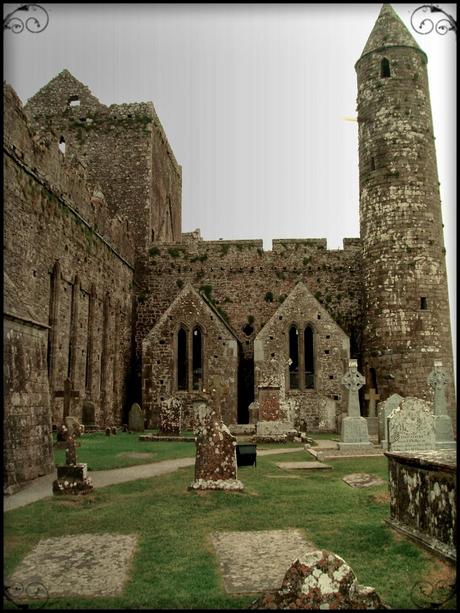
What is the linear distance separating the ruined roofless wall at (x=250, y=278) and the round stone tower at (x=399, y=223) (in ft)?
4.99

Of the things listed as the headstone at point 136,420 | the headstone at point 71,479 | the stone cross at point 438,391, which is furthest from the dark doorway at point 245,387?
the headstone at point 71,479

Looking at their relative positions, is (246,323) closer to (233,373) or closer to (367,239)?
(233,373)

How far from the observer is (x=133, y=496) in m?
8.85

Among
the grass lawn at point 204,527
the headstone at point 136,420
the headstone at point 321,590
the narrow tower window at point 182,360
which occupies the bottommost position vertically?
the headstone at point 136,420

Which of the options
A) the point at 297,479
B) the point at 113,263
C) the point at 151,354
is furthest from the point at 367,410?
the point at 297,479

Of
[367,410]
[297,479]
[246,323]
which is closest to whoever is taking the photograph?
[297,479]

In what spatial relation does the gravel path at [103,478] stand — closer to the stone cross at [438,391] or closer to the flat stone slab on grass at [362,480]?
the flat stone slab on grass at [362,480]

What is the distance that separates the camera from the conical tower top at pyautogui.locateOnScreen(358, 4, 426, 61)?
24594 mm

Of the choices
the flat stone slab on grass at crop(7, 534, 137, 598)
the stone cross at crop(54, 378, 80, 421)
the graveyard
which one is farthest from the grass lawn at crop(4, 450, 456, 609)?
the stone cross at crop(54, 378, 80, 421)

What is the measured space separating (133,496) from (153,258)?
62.7 feet

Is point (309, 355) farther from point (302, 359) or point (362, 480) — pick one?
point (362, 480)

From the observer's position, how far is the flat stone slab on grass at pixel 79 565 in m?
4.91

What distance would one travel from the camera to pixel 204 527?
7098mm

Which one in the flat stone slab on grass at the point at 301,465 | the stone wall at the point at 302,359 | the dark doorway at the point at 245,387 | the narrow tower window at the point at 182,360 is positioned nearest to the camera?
the flat stone slab on grass at the point at 301,465
